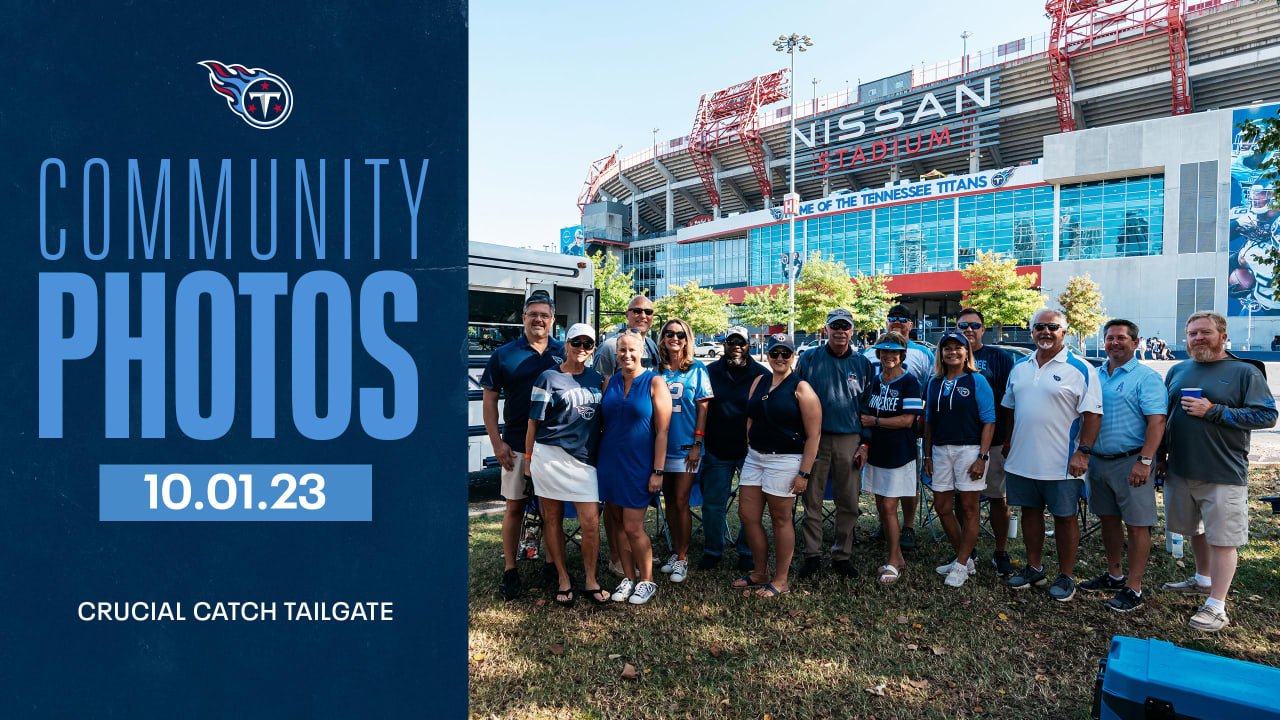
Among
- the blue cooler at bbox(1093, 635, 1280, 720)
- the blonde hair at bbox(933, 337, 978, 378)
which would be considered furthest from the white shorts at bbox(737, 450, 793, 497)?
the blue cooler at bbox(1093, 635, 1280, 720)

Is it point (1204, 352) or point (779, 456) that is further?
point (779, 456)

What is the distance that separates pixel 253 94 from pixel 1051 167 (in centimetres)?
4955

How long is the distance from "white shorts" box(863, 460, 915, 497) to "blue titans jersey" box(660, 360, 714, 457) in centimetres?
148

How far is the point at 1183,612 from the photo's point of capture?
14.5 ft


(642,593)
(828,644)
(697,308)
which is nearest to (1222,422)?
(828,644)

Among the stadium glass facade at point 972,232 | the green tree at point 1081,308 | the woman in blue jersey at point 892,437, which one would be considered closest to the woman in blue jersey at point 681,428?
the woman in blue jersey at point 892,437

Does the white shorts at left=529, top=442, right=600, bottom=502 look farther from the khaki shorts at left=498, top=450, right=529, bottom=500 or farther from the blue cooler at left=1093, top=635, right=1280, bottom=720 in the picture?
the blue cooler at left=1093, top=635, right=1280, bottom=720

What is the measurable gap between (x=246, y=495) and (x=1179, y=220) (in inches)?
1929

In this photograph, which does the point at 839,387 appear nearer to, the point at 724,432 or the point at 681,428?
the point at 724,432

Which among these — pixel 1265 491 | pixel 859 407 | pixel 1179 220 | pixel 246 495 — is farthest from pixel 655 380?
pixel 1179 220

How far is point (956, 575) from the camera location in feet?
16.4

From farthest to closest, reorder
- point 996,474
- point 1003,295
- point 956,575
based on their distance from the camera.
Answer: point 1003,295
point 996,474
point 956,575

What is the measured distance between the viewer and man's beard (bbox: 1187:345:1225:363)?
433 cm

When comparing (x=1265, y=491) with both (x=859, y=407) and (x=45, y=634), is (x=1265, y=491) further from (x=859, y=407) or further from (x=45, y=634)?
(x=45, y=634)
